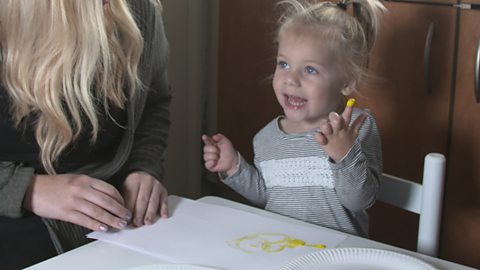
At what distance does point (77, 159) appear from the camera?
1.26m

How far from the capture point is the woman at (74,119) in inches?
42.0

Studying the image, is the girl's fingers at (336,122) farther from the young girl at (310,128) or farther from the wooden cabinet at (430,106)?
the wooden cabinet at (430,106)

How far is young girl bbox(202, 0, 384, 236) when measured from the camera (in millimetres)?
1233

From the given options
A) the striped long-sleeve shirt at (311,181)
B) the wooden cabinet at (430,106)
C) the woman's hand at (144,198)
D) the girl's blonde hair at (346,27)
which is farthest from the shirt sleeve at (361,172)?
the wooden cabinet at (430,106)

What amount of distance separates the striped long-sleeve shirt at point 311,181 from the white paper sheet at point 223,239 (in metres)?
0.16

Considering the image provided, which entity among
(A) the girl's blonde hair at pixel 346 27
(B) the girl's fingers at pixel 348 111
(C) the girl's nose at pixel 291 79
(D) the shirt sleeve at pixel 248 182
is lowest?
(D) the shirt sleeve at pixel 248 182

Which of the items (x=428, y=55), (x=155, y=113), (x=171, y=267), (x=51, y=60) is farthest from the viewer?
(x=428, y=55)

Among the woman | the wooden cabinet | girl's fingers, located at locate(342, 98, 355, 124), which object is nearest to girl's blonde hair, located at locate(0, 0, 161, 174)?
the woman

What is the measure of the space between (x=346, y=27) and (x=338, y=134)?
30 cm

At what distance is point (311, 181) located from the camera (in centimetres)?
125

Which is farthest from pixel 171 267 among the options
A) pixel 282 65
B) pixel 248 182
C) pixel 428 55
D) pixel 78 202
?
pixel 428 55

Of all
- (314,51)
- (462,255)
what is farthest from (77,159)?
(462,255)

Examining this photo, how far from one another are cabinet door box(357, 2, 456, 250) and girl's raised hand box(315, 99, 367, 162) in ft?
2.60

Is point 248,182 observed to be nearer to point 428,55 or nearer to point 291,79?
point 291,79
